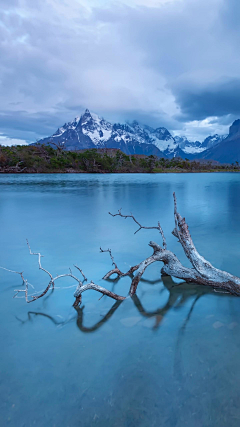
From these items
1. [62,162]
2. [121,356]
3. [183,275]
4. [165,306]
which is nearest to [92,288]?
[121,356]

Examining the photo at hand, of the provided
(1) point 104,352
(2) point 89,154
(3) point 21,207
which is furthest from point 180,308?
(2) point 89,154

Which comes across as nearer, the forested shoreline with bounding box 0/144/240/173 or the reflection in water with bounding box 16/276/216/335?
the reflection in water with bounding box 16/276/216/335

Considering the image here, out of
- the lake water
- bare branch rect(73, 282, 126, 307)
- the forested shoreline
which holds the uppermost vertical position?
the forested shoreline

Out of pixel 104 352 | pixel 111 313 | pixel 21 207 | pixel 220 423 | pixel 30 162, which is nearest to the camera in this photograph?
pixel 220 423

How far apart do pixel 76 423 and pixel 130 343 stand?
1645mm

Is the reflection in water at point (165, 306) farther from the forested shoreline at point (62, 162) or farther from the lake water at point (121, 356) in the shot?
the forested shoreline at point (62, 162)

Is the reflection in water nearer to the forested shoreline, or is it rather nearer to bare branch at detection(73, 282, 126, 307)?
bare branch at detection(73, 282, 126, 307)

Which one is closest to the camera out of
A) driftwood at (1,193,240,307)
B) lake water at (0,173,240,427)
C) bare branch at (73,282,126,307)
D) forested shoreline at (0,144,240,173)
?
lake water at (0,173,240,427)

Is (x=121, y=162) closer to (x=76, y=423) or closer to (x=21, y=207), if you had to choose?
(x=21, y=207)

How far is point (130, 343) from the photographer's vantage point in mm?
4746

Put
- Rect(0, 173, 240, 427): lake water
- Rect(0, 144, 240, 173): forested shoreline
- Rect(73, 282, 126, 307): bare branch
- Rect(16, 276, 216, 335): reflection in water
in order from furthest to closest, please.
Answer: Rect(0, 144, 240, 173): forested shoreline → Rect(73, 282, 126, 307): bare branch → Rect(16, 276, 216, 335): reflection in water → Rect(0, 173, 240, 427): lake water

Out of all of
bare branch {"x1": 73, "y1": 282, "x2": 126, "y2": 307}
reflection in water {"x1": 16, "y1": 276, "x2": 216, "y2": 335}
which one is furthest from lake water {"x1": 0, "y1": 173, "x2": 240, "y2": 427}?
bare branch {"x1": 73, "y1": 282, "x2": 126, "y2": 307}

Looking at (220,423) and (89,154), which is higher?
(89,154)

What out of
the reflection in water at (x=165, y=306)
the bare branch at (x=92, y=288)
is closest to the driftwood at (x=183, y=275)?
the bare branch at (x=92, y=288)
